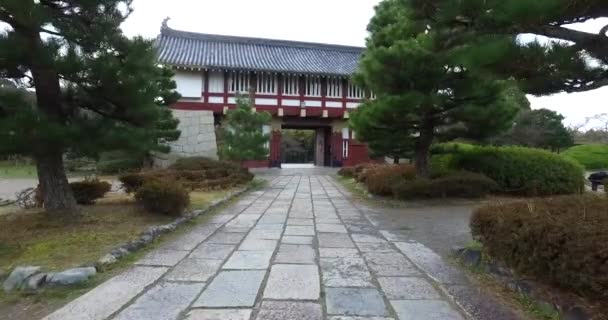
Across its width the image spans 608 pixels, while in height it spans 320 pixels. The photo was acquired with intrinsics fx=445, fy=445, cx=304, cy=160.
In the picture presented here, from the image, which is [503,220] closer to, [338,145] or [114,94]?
[114,94]

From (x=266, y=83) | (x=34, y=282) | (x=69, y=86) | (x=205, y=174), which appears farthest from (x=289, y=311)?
(x=266, y=83)

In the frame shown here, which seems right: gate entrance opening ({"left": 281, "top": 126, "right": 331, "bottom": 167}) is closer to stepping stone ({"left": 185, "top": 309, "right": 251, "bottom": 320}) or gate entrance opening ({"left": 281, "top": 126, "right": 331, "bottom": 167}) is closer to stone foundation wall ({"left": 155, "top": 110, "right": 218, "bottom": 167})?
stone foundation wall ({"left": 155, "top": 110, "right": 218, "bottom": 167})

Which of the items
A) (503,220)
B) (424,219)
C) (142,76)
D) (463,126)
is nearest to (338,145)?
(463,126)

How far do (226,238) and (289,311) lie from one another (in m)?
2.58

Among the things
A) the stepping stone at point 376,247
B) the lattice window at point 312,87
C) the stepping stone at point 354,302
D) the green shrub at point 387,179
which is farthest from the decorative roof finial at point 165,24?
the stepping stone at point 354,302

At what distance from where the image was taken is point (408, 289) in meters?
3.47

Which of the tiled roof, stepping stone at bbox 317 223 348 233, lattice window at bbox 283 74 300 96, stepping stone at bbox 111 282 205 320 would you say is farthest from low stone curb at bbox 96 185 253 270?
lattice window at bbox 283 74 300 96

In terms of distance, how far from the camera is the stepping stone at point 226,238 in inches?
204

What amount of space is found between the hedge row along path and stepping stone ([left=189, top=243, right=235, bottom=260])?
0.01 meters

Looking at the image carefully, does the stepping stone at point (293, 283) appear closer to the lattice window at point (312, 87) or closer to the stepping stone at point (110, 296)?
the stepping stone at point (110, 296)

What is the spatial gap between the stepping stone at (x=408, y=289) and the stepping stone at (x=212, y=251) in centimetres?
168

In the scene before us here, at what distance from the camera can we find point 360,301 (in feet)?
10.5

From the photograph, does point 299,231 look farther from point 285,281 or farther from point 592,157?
point 592,157

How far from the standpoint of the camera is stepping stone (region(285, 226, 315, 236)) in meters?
5.76
